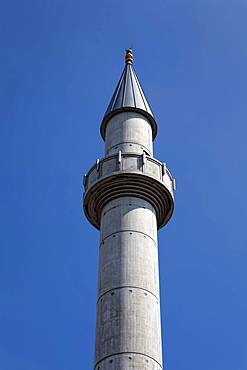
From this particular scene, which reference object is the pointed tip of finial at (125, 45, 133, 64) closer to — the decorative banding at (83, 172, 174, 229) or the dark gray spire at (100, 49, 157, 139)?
the dark gray spire at (100, 49, 157, 139)

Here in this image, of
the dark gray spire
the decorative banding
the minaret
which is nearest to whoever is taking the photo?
the minaret

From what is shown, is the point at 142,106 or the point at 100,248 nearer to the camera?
the point at 100,248

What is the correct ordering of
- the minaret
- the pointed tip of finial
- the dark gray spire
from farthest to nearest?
the pointed tip of finial
the dark gray spire
the minaret

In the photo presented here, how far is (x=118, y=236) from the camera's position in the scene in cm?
2416

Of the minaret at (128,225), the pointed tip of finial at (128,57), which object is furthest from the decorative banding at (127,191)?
the pointed tip of finial at (128,57)

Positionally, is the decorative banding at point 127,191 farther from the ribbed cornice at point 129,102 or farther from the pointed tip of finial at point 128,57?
the pointed tip of finial at point 128,57

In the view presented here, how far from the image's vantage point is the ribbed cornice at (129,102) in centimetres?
2886

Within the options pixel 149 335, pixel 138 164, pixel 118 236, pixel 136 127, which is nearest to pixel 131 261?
pixel 118 236

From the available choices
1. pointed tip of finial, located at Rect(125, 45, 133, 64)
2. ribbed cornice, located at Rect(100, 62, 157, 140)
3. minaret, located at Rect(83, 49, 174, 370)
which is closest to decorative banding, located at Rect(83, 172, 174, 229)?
minaret, located at Rect(83, 49, 174, 370)

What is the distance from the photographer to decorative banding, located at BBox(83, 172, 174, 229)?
25.7 meters

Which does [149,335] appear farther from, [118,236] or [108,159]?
[108,159]

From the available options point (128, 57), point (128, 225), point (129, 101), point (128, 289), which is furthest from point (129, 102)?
point (128, 289)

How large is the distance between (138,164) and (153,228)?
9.17 ft

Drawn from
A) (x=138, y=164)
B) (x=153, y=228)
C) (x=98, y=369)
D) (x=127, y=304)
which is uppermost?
(x=138, y=164)
